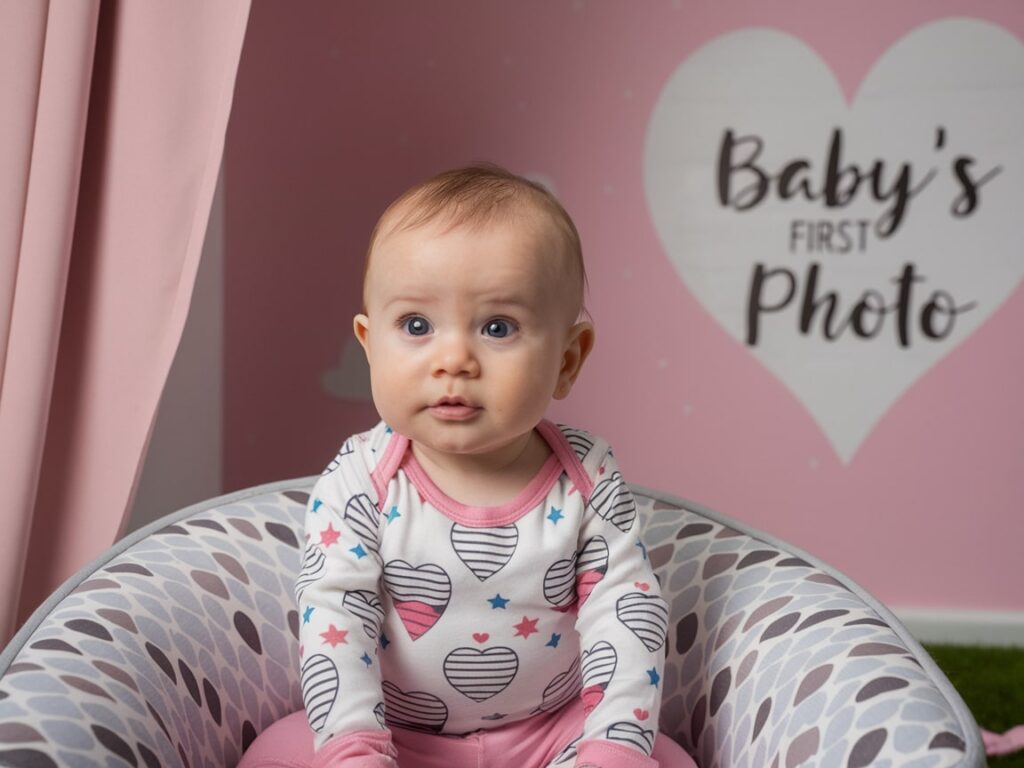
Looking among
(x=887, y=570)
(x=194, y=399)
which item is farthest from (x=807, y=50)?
(x=194, y=399)

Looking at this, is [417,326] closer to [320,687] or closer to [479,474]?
[479,474]

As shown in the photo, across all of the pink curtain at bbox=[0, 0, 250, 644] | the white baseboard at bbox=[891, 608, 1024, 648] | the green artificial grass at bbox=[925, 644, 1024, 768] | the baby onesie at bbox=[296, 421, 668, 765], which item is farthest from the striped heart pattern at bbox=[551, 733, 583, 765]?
the white baseboard at bbox=[891, 608, 1024, 648]

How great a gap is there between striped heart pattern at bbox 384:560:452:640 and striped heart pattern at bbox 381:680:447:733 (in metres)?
0.08

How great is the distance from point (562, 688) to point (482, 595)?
181mm

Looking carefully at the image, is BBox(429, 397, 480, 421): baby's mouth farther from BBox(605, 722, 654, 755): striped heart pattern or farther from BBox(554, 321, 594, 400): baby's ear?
BBox(605, 722, 654, 755): striped heart pattern

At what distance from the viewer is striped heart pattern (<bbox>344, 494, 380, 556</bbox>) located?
4.11 ft

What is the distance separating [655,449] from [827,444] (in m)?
0.34

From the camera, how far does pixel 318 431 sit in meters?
2.36

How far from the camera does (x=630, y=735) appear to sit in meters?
1.19

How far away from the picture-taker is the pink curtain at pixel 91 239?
1.36 metres

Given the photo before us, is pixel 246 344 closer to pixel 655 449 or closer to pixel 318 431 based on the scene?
pixel 318 431

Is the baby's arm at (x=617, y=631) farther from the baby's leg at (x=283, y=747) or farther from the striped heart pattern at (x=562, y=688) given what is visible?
the baby's leg at (x=283, y=747)

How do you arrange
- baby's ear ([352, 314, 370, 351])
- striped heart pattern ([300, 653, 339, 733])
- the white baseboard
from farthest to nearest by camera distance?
1. the white baseboard
2. baby's ear ([352, 314, 370, 351])
3. striped heart pattern ([300, 653, 339, 733])

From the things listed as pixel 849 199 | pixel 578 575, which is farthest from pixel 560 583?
pixel 849 199
